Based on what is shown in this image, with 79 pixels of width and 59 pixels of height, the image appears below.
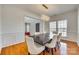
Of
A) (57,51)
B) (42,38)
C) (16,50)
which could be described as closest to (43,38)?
(42,38)

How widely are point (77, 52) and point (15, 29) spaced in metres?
0.88

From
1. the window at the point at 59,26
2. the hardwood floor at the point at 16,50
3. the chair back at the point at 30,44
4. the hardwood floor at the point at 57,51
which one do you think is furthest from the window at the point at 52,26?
the hardwood floor at the point at 16,50

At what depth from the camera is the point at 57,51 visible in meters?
1.23

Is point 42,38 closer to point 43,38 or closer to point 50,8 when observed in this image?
point 43,38

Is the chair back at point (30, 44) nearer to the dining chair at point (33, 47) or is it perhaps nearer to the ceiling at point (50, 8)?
the dining chair at point (33, 47)

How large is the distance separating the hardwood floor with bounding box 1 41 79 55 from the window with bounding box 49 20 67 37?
15cm

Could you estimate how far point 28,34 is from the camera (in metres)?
1.28

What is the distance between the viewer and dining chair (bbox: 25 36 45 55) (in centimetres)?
124

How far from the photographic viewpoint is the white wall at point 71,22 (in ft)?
4.00

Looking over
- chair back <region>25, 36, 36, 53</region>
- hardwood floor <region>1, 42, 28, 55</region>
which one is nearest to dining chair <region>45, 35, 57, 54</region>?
chair back <region>25, 36, 36, 53</region>

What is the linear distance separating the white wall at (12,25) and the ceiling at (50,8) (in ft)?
0.24
